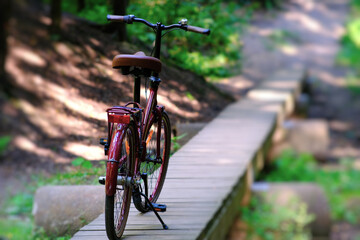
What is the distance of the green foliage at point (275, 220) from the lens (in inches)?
233

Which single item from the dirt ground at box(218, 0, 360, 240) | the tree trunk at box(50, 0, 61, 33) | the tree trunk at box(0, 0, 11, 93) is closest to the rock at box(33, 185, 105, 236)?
the tree trunk at box(50, 0, 61, 33)

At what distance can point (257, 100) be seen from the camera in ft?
28.7

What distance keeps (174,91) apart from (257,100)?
4.93 m

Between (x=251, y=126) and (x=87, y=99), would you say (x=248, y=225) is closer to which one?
(x=251, y=126)

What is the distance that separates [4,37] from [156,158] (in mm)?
9033

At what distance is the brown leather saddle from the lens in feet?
9.18

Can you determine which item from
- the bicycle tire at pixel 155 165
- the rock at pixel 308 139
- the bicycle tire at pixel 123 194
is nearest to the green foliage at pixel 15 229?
Answer: the bicycle tire at pixel 155 165

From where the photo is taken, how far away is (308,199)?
248 inches

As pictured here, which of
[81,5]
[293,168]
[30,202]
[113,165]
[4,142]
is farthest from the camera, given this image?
[4,142]

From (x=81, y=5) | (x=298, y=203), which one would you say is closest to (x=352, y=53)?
(x=298, y=203)

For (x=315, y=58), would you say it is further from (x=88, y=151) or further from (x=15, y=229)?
(x=88, y=151)

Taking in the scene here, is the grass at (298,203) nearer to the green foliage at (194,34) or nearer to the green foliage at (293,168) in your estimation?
the green foliage at (293,168)

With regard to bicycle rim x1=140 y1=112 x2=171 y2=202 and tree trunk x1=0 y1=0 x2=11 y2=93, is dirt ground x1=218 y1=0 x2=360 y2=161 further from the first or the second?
tree trunk x1=0 y1=0 x2=11 y2=93

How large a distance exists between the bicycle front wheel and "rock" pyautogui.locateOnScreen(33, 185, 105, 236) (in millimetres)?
331
